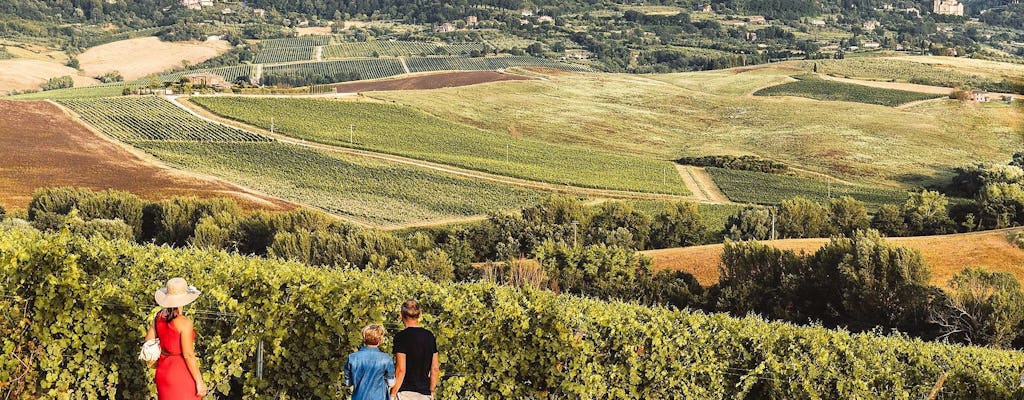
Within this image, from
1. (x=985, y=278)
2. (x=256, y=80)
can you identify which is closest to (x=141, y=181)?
(x=985, y=278)

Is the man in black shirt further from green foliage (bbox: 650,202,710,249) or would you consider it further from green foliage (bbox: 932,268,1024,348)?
green foliage (bbox: 650,202,710,249)

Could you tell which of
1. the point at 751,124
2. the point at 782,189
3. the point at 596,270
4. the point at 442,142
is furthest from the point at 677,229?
the point at 751,124

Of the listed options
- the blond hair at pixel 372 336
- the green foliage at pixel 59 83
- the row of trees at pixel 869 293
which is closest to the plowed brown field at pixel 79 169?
the row of trees at pixel 869 293

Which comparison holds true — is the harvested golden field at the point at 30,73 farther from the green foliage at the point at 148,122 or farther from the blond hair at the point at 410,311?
the blond hair at the point at 410,311

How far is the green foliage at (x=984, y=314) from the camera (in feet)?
91.0

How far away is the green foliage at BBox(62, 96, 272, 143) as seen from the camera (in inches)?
2945

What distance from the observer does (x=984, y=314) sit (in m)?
28.1

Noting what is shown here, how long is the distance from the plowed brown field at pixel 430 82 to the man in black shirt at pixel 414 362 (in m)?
100

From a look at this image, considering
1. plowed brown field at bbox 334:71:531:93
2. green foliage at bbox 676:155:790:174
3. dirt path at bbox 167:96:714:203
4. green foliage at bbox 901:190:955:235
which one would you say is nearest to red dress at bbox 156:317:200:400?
green foliage at bbox 901:190:955:235

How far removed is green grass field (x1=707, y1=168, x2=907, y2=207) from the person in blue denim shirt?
60.2m

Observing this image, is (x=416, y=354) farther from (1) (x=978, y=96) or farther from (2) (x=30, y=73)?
(2) (x=30, y=73)

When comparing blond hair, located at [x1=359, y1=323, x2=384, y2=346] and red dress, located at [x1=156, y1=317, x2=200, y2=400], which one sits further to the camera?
red dress, located at [x1=156, y1=317, x2=200, y2=400]

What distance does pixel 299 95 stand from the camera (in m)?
94.1

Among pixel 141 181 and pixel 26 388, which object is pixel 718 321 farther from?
pixel 141 181
